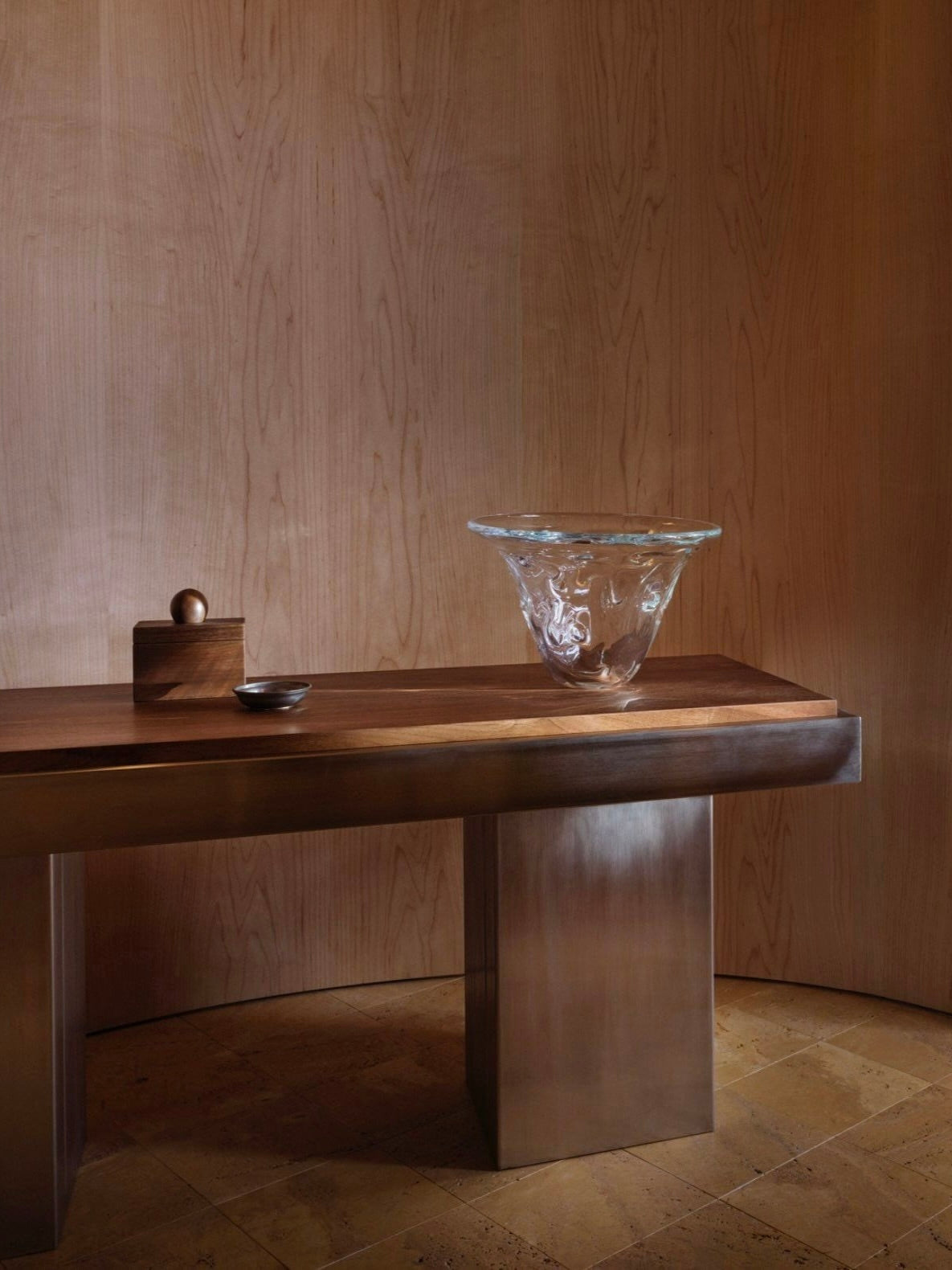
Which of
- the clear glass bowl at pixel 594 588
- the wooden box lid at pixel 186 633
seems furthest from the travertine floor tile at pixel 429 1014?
the wooden box lid at pixel 186 633

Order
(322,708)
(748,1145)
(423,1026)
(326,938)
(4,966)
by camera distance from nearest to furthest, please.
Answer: (4,966), (322,708), (748,1145), (423,1026), (326,938)

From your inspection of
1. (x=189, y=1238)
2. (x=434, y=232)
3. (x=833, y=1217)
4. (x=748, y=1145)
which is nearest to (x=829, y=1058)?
(x=748, y=1145)

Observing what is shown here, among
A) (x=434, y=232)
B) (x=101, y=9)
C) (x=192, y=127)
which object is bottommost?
(x=434, y=232)

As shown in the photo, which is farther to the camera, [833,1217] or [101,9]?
[101,9]

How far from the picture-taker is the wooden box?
174cm

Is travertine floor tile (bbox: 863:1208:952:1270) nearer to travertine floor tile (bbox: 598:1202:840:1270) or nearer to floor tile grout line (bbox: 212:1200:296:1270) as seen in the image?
travertine floor tile (bbox: 598:1202:840:1270)

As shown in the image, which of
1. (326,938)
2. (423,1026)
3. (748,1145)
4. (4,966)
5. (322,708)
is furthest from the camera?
(326,938)

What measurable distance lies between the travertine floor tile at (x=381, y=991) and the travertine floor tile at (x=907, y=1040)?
811 mm

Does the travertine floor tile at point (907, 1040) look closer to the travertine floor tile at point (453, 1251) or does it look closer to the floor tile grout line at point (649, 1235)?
the floor tile grout line at point (649, 1235)

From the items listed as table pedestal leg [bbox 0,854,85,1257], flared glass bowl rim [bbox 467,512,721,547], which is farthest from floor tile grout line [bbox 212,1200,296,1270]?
flared glass bowl rim [bbox 467,512,721,547]

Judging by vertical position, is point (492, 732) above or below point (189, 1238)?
above

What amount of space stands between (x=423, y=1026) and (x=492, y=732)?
3.10 feet

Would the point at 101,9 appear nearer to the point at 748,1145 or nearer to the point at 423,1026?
the point at 423,1026

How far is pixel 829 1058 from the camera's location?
2.16 metres
